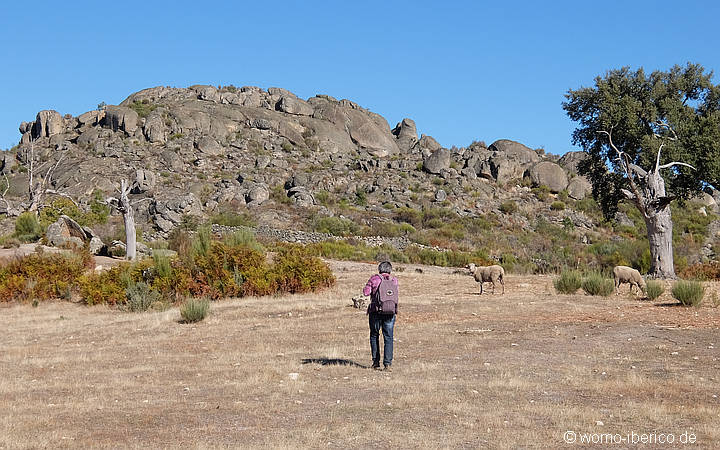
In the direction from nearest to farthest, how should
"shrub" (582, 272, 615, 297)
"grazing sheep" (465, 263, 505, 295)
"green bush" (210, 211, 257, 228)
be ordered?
"shrub" (582, 272, 615, 297) < "grazing sheep" (465, 263, 505, 295) < "green bush" (210, 211, 257, 228)

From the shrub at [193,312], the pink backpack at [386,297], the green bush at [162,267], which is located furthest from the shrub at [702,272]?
the pink backpack at [386,297]

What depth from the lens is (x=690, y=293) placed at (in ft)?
56.1

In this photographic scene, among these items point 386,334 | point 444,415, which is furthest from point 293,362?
point 444,415

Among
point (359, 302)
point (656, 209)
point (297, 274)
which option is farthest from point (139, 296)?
point (656, 209)

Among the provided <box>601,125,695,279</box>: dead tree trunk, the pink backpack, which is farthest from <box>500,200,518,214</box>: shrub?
the pink backpack

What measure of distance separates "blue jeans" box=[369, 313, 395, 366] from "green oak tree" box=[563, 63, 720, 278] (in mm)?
17192

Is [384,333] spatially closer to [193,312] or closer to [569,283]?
[193,312]

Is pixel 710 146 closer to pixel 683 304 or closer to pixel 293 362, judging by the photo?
pixel 683 304

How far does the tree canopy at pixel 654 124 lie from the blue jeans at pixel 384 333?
17.8 m

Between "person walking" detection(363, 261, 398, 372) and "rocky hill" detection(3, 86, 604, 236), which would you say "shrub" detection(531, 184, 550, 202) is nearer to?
"rocky hill" detection(3, 86, 604, 236)

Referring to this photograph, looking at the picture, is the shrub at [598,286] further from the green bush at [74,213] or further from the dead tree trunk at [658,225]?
the green bush at [74,213]

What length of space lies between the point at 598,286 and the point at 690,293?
3.07 metres

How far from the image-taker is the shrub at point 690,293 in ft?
→ 55.9

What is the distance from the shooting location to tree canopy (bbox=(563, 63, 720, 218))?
25.6 m
